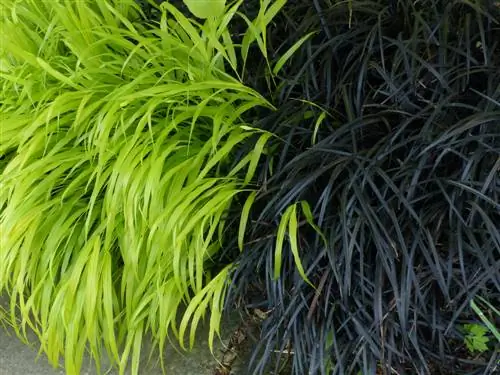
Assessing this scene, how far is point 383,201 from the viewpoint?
136 cm

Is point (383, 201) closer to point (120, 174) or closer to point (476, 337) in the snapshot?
point (476, 337)

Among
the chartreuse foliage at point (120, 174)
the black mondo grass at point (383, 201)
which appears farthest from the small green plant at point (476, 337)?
the chartreuse foliage at point (120, 174)

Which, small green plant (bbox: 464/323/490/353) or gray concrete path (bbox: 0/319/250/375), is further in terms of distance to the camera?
gray concrete path (bbox: 0/319/250/375)

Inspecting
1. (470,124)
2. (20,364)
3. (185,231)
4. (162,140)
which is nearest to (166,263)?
(185,231)

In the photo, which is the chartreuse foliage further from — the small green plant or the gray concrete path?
the small green plant

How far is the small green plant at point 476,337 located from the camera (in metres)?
1.34

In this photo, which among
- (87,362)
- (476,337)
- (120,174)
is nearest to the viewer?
(476,337)

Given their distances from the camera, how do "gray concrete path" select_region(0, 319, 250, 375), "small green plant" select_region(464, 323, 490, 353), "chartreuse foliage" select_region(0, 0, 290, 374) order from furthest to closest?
"gray concrete path" select_region(0, 319, 250, 375) → "chartreuse foliage" select_region(0, 0, 290, 374) → "small green plant" select_region(464, 323, 490, 353)

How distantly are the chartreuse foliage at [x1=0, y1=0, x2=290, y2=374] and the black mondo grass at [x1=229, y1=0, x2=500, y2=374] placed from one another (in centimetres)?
13

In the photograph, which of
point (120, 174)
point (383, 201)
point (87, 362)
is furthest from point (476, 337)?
point (87, 362)

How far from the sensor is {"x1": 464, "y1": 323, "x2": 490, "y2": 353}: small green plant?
1.34m

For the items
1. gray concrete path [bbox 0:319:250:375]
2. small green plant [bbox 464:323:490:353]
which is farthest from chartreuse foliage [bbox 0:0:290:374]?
small green plant [bbox 464:323:490:353]

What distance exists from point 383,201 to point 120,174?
26.0 inches

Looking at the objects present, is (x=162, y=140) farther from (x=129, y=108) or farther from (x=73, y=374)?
(x=73, y=374)
